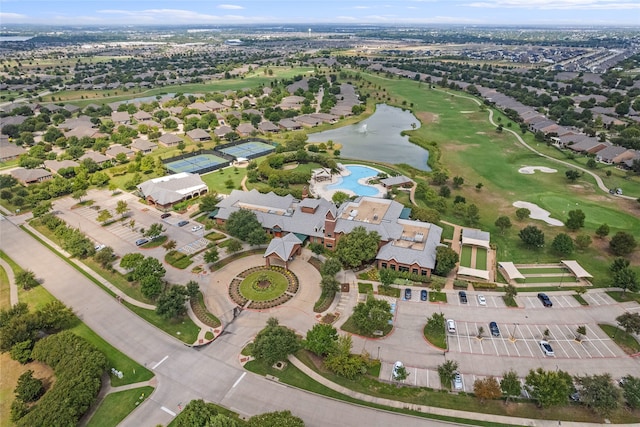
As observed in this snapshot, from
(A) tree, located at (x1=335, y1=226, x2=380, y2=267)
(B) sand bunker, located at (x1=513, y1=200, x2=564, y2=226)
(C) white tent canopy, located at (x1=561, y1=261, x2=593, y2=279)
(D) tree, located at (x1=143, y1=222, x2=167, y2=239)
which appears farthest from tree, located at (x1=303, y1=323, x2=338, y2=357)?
(B) sand bunker, located at (x1=513, y1=200, x2=564, y2=226)

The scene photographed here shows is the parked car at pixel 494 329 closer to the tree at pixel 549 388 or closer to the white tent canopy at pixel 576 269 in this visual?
the tree at pixel 549 388

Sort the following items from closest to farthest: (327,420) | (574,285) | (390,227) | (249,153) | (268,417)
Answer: (268,417) < (327,420) < (574,285) < (390,227) < (249,153)

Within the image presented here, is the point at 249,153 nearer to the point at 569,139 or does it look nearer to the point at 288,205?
the point at 288,205

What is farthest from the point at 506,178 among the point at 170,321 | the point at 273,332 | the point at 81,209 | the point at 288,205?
the point at 81,209

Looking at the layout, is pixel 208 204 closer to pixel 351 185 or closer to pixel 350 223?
pixel 350 223

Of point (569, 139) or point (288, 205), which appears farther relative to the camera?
point (569, 139)

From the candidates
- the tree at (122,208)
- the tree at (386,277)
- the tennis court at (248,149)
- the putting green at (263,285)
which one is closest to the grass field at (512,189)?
the tree at (386,277)
